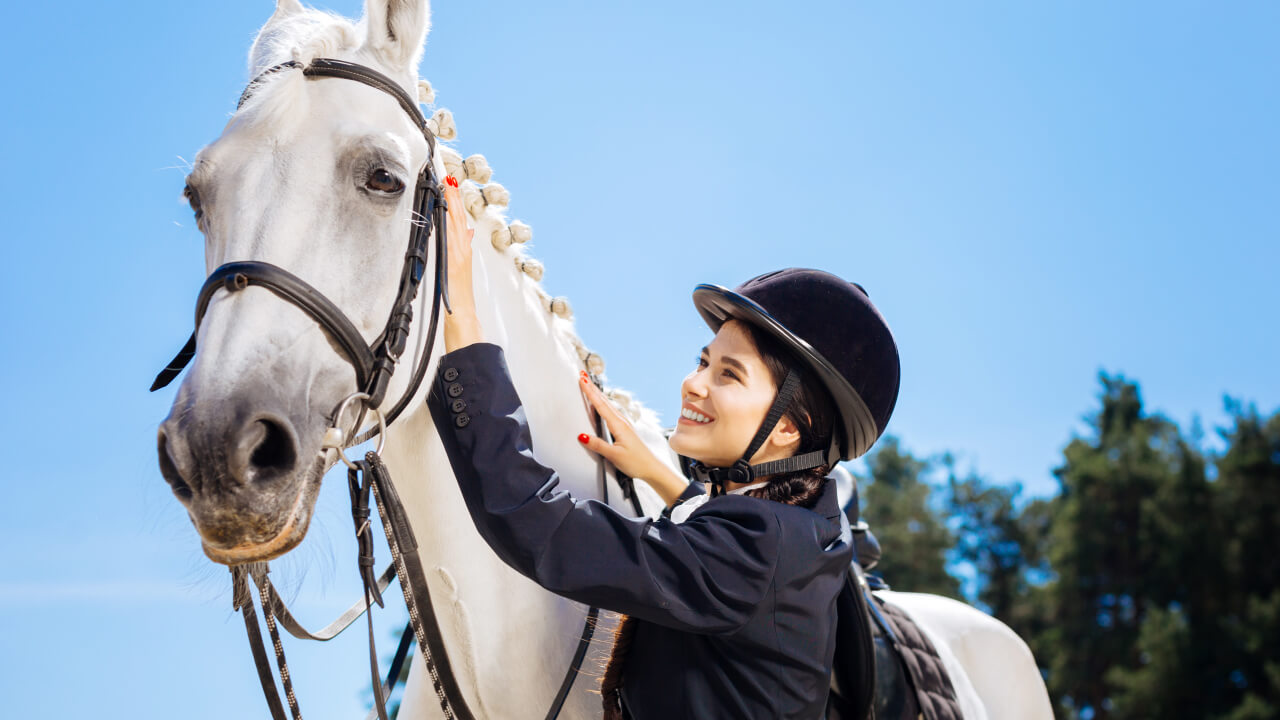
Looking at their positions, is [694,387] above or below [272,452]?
above

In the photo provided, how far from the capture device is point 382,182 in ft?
6.23

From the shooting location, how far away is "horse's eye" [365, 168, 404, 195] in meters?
1.88

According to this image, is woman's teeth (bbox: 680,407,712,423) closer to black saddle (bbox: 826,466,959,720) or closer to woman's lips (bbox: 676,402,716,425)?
woman's lips (bbox: 676,402,716,425)

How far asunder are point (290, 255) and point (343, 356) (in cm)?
21

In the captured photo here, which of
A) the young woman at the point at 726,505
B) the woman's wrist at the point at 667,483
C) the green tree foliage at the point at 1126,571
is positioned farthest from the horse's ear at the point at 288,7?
the green tree foliage at the point at 1126,571

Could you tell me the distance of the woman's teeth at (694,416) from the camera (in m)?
2.14

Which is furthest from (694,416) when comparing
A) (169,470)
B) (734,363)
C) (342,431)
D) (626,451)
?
(169,470)

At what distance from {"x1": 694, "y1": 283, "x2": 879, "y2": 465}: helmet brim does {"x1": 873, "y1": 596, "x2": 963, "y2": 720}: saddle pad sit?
1.26 m

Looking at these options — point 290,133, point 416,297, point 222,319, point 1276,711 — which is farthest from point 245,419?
point 1276,711

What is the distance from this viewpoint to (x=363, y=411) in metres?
1.82

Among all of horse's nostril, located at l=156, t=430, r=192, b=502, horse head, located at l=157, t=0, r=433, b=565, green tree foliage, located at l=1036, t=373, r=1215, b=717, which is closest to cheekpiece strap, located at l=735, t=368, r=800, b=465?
horse head, located at l=157, t=0, r=433, b=565

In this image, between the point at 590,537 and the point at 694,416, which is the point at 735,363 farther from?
the point at 590,537

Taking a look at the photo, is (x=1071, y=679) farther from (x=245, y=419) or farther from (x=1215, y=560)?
(x=245, y=419)

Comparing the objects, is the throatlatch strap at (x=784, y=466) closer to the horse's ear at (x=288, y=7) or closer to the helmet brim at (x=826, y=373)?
the helmet brim at (x=826, y=373)
